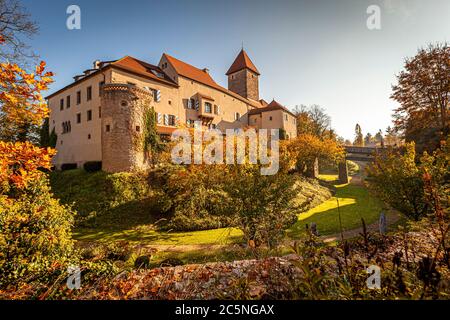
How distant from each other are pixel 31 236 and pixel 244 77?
45.7m

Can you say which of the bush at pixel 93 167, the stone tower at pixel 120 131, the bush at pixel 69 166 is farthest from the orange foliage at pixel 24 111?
the bush at pixel 69 166

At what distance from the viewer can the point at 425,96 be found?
68.0ft

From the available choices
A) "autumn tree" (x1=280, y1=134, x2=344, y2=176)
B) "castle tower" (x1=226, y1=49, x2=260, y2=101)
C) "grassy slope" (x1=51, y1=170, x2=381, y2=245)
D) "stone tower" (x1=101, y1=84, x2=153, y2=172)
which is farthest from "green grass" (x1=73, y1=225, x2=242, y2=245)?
"castle tower" (x1=226, y1=49, x2=260, y2=101)

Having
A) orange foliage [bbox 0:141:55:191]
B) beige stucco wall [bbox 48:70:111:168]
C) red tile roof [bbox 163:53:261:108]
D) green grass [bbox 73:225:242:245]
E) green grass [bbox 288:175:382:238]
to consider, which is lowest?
green grass [bbox 73:225:242:245]

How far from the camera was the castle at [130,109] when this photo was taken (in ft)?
64.3

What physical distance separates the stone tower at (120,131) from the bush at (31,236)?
13.0 meters

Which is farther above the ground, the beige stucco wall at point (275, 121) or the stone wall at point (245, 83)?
the stone wall at point (245, 83)

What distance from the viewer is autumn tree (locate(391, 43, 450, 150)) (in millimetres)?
19781

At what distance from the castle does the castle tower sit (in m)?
5.77

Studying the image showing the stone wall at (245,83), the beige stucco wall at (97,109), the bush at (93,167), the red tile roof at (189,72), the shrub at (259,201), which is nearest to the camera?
the shrub at (259,201)

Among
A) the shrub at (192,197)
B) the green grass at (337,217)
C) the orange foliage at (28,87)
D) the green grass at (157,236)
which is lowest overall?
the green grass at (157,236)

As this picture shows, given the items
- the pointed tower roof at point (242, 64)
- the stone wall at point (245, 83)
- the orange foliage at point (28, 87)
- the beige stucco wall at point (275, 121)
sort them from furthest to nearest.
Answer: the pointed tower roof at point (242, 64), the stone wall at point (245, 83), the beige stucco wall at point (275, 121), the orange foliage at point (28, 87)

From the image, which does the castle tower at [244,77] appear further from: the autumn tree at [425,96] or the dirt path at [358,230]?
the dirt path at [358,230]

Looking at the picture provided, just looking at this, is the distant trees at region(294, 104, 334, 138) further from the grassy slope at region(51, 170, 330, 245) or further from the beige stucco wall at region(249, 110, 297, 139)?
the grassy slope at region(51, 170, 330, 245)
